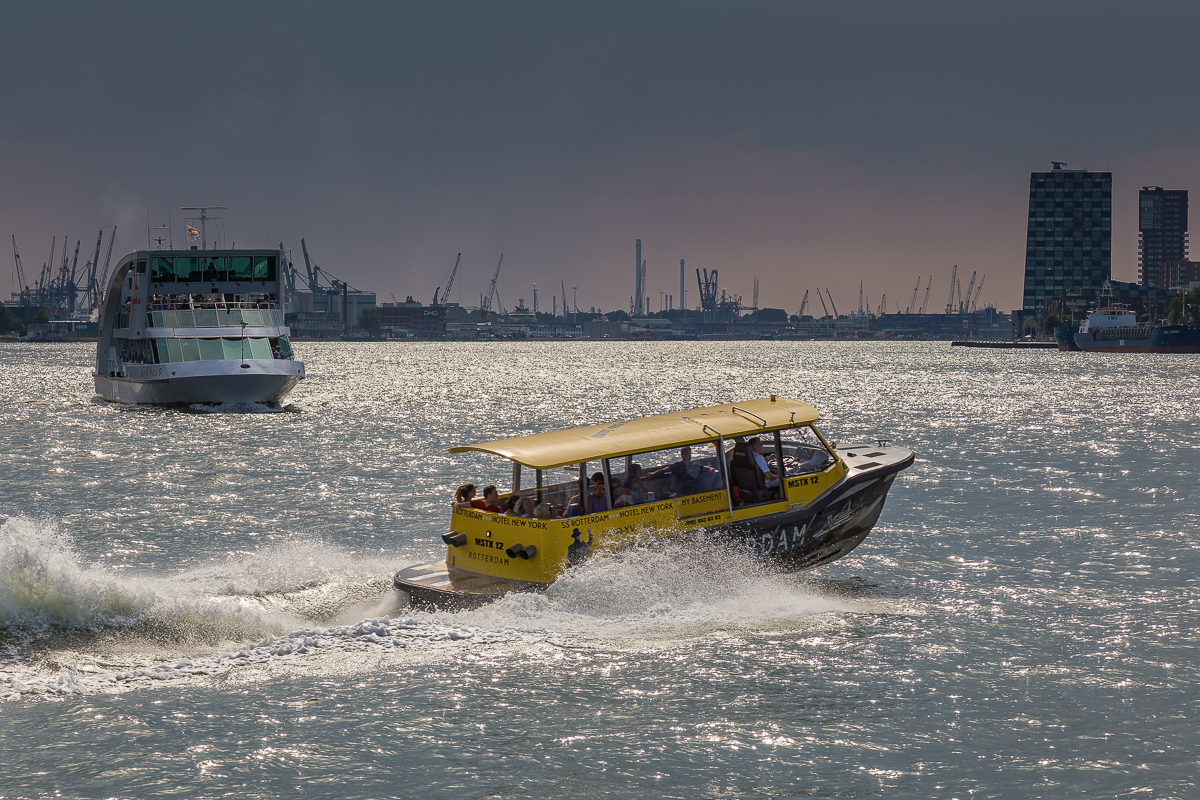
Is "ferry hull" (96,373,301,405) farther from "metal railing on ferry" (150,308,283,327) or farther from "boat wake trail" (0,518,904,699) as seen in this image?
"boat wake trail" (0,518,904,699)

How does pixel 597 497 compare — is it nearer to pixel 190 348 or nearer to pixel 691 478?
pixel 691 478

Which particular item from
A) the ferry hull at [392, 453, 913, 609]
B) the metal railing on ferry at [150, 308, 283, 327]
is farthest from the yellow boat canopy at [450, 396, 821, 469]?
the metal railing on ferry at [150, 308, 283, 327]

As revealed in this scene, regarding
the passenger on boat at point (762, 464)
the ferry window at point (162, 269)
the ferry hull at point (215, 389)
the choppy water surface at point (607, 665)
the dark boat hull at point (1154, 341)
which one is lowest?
the choppy water surface at point (607, 665)

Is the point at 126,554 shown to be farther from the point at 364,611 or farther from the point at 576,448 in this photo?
the point at 576,448

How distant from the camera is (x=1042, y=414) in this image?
61.8 m

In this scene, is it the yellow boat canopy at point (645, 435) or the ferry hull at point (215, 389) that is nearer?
the yellow boat canopy at point (645, 435)

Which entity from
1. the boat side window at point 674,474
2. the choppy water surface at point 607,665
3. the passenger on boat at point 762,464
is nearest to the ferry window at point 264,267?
the choppy water surface at point 607,665

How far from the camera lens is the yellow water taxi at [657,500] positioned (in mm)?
16422

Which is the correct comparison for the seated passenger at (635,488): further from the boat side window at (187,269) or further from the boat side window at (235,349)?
the boat side window at (187,269)

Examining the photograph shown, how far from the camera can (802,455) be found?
1866 cm

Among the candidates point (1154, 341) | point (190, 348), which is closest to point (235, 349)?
point (190, 348)

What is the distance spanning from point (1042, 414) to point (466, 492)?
5207 centimetres

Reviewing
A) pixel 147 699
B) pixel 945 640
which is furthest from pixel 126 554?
pixel 945 640

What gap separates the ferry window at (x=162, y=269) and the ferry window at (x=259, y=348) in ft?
17.0
